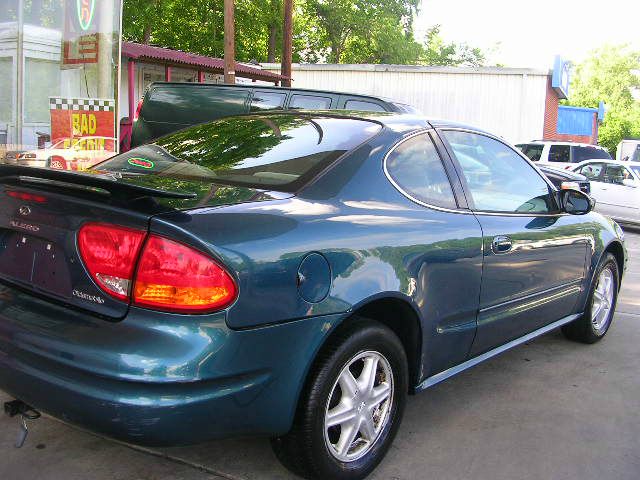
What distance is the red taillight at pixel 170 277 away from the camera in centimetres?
215

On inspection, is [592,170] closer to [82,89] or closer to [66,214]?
[82,89]

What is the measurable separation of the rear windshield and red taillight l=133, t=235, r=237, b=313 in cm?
57

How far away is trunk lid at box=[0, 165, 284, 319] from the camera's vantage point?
7.29 ft

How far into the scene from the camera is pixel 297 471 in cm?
262

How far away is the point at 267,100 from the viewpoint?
820cm

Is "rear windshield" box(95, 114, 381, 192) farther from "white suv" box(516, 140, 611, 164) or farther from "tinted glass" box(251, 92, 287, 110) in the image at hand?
"white suv" box(516, 140, 611, 164)

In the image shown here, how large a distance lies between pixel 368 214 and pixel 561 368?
2.36 metres

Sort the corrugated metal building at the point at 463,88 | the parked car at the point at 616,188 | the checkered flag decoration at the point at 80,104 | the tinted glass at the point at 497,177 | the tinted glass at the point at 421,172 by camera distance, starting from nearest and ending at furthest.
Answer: the tinted glass at the point at 421,172 → the tinted glass at the point at 497,177 → the checkered flag decoration at the point at 80,104 → the parked car at the point at 616,188 → the corrugated metal building at the point at 463,88

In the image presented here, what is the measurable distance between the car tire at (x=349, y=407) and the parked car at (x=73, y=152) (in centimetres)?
716

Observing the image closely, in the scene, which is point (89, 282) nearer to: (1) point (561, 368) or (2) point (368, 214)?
(2) point (368, 214)

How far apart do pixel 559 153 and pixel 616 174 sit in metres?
3.12

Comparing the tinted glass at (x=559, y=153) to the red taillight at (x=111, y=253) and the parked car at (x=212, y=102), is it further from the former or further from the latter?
the red taillight at (x=111, y=253)

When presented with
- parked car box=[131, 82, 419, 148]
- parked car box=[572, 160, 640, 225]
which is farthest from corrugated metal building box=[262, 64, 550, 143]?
parked car box=[131, 82, 419, 148]

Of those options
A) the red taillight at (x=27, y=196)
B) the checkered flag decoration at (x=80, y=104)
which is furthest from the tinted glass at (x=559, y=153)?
the red taillight at (x=27, y=196)
